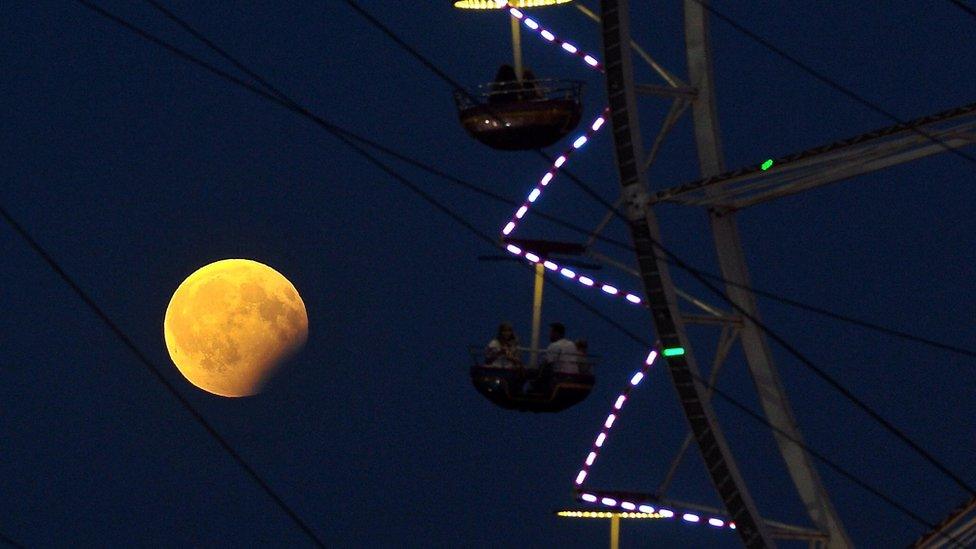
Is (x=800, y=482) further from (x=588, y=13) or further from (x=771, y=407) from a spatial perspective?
(x=588, y=13)

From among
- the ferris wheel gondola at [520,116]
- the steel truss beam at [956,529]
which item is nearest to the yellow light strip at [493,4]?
the ferris wheel gondola at [520,116]

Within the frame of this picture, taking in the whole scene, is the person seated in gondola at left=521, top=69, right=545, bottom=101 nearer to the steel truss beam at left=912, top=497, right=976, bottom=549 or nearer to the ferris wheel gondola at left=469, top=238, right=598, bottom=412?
the ferris wheel gondola at left=469, top=238, right=598, bottom=412

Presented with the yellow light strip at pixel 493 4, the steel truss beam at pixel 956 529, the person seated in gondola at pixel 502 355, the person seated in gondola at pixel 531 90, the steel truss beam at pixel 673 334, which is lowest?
the steel truss beam at pixel 956 529

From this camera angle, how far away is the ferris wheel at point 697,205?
2405 centimetres

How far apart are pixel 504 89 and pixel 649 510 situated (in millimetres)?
4234

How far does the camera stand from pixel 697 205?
25297 millimetres

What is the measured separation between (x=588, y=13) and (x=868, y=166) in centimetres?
286

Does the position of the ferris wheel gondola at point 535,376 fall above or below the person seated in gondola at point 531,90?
below

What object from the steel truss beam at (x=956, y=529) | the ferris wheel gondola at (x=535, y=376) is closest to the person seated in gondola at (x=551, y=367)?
the ferris wheel gondola at (x=535, y=376)

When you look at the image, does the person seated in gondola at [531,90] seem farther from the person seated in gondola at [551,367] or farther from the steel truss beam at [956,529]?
the steel truss beam at [956,529]

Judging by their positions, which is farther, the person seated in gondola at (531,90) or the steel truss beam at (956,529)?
the person seated in gondola at (531,90)

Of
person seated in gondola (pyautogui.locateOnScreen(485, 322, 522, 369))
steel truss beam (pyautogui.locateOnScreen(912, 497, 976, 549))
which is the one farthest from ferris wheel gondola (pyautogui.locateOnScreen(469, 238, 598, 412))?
steel truss beam (pyautogui.locateOnScreen(912, 497, 976, 549))

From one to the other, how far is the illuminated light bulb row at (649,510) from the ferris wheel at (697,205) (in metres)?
0.02

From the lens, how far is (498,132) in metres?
26.1
